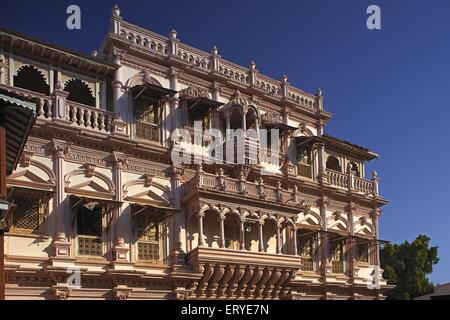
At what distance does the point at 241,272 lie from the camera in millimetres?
21344

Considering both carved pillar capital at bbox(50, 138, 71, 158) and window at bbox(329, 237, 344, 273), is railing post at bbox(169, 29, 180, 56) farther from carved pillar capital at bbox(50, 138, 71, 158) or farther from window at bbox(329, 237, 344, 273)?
window at bbox(329, 237, 344, 273)

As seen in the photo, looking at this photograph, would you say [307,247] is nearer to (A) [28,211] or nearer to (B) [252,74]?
(B) [252,74]

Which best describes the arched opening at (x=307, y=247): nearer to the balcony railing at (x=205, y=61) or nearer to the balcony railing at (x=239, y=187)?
the balcony railing at (x=239, y=187)

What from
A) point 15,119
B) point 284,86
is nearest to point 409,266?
point 284,86

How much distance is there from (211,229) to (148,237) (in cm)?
273

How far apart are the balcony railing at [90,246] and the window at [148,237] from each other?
1.46 m

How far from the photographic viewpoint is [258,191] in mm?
22891

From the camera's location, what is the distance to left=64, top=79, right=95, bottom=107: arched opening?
20.4 metres

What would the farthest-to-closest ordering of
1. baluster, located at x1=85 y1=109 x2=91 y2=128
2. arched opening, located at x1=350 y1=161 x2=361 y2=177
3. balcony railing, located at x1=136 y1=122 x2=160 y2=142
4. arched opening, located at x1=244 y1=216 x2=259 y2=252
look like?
arched opening, located at x1=350 y1=161 x2=361 y2=177, arched opening, located at x1=244 y1=216 x2=259 y2=252, balcony railing, located at x1=136 y1=122 x2=160 y2=142, baluster, located at x1=85 y1=109 x2=91 y2=128

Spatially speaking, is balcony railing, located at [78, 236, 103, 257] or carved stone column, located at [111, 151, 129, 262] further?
carved stone column, located at [111, 151, 129, 262]

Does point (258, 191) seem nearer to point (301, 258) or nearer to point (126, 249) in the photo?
point (301, 258)

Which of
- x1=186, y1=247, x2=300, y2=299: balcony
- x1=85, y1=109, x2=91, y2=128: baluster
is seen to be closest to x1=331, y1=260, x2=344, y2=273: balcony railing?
x1=186, y1=247, x2=300, y2=299: balcony

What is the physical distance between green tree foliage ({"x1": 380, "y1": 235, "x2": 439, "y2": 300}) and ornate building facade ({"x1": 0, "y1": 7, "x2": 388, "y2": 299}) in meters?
17.5
